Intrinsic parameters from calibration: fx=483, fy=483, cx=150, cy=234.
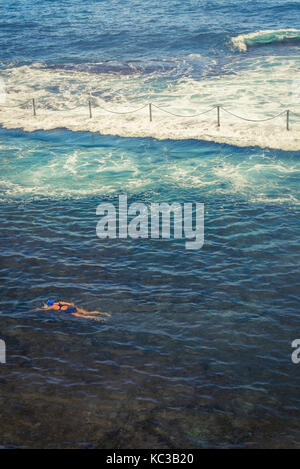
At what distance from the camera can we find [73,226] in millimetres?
15883

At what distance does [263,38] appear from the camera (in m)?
40.4

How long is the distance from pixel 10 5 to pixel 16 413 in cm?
6979

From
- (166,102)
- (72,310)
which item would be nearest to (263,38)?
(166,102)

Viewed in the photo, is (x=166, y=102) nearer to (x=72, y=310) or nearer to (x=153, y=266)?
(x=153, y=266)

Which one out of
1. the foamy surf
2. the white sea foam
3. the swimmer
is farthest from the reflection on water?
the foamy surf

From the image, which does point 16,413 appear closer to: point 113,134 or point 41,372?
point 41,372

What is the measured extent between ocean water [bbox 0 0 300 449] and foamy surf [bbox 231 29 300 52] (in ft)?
21.2

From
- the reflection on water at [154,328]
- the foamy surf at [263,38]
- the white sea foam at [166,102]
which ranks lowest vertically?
the reflection on water at [154,328]

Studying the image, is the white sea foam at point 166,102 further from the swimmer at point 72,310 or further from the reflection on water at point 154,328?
the swimmer at point 72,310

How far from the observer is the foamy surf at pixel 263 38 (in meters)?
39.8

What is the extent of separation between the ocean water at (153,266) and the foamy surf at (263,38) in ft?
21.2

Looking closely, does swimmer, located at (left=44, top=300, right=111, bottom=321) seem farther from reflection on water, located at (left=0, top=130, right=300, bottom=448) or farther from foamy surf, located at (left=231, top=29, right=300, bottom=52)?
foamy surf, located at (left=231, top=29, right=300, bottom=52)

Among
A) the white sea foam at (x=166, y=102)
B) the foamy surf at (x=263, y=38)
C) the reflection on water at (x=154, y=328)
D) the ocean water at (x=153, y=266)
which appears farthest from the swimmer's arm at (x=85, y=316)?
the foamy surf at (x=263, y=38)

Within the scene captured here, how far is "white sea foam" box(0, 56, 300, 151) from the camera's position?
23.9m
